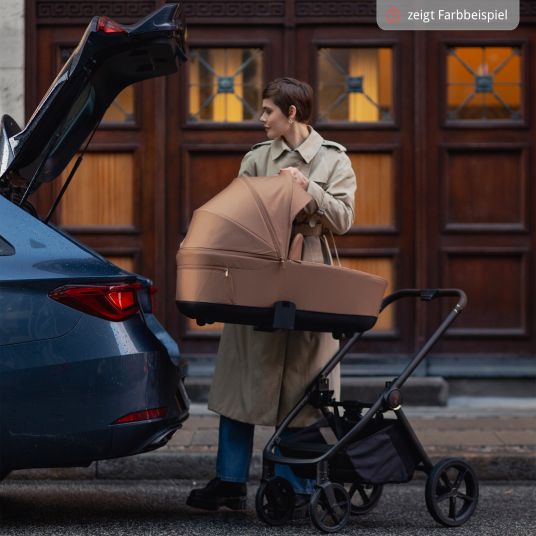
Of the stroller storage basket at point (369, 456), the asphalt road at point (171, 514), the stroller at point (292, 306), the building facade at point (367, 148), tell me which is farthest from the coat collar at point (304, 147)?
the building facade at point (367, 148)

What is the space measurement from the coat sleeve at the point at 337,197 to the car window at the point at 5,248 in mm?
1246

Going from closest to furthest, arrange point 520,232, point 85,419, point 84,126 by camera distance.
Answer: point 85,419
point 84,126
point 520,232

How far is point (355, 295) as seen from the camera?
5305mm

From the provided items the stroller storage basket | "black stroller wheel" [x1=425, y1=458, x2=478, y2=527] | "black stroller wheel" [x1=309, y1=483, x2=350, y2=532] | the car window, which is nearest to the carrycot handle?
the stroller storage basket

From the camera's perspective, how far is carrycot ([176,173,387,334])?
5.14m

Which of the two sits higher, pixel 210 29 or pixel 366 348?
pixel 210 29

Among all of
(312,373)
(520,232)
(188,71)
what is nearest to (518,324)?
(520,232)

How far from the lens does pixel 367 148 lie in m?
9.38

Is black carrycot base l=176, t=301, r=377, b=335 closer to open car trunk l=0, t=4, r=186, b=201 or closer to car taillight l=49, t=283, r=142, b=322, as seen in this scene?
car taillight l=49, t=283, r=142, b=322

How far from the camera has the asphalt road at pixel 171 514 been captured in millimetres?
5438

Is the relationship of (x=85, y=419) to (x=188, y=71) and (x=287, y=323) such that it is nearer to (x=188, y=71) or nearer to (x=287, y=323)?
(x=287, y=323)

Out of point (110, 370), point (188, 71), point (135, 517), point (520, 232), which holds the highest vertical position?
point (188, 71)

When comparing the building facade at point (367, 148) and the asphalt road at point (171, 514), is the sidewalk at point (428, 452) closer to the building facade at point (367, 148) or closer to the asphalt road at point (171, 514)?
the asphalt road at point (171, 514)

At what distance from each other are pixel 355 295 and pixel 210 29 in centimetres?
456
